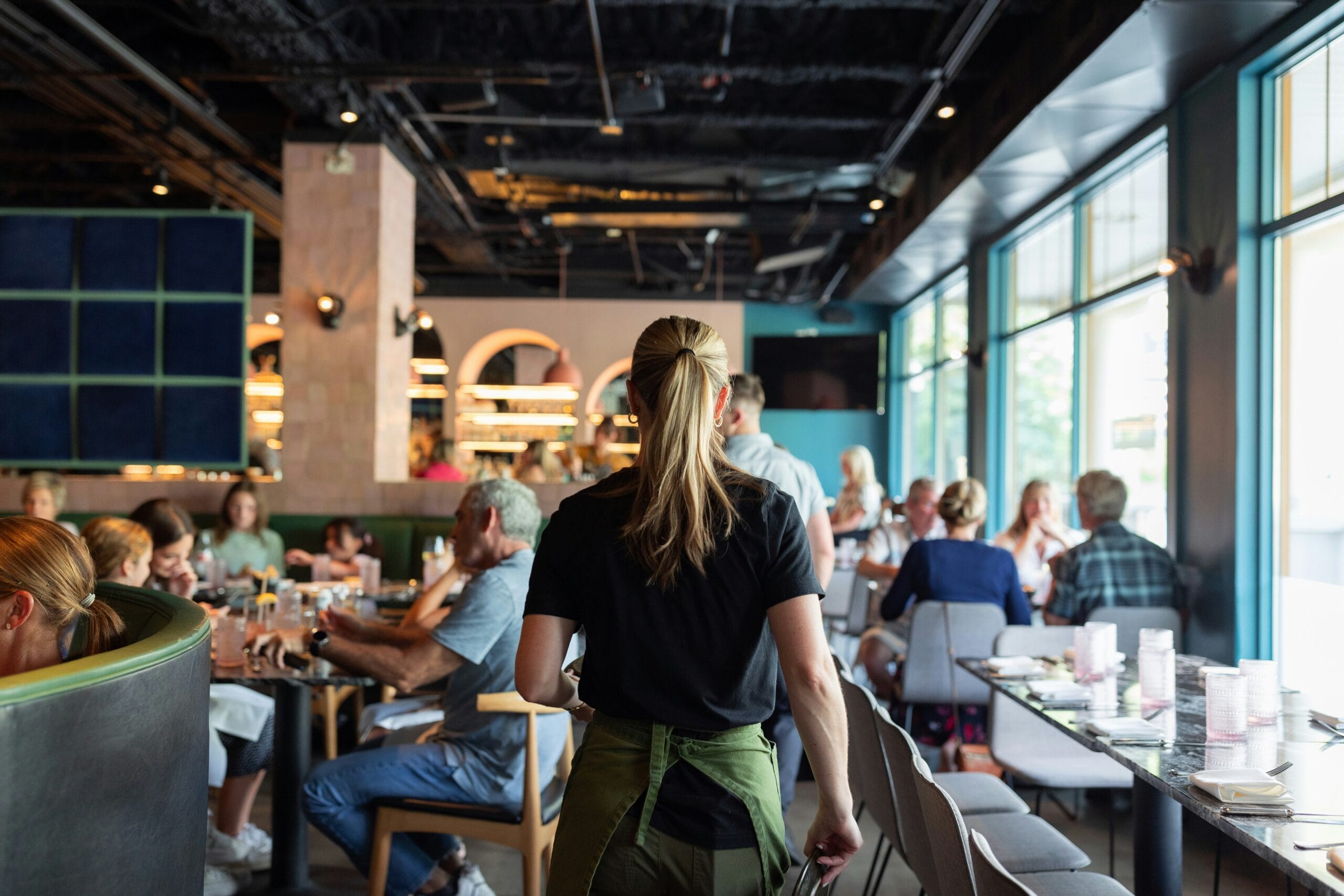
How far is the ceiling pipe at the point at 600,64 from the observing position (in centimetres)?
534

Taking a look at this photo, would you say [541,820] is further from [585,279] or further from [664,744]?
[585,279]

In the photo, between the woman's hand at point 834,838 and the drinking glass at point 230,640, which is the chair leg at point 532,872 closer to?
→ the drinking glass at point 230,640

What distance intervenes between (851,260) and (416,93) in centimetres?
588

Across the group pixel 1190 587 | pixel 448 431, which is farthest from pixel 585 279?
pixel 1190 587

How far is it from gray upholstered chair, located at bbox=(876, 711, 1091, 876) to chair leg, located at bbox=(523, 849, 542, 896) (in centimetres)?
96

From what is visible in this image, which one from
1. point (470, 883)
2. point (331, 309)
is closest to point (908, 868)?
point (470, 883)

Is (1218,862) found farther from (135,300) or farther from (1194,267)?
(135,300)

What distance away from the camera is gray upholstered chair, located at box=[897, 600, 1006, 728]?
4.21 meters

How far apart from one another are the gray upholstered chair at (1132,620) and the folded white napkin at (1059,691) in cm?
117

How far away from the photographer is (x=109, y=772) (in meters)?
1.50

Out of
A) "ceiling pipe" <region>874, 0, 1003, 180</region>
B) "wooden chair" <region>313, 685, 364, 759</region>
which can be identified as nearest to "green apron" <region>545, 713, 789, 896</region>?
"wooden chair" <region>313, 685, 364, 759</region>

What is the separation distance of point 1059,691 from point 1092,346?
4483 millimetres

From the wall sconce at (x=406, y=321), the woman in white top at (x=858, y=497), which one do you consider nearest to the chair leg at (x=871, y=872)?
the woman in white top at (x=858, y=497)

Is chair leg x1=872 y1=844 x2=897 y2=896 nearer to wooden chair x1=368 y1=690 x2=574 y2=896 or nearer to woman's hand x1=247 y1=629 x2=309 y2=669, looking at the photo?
wooden chair x1=368 y1=690 x2=574 y2=896
